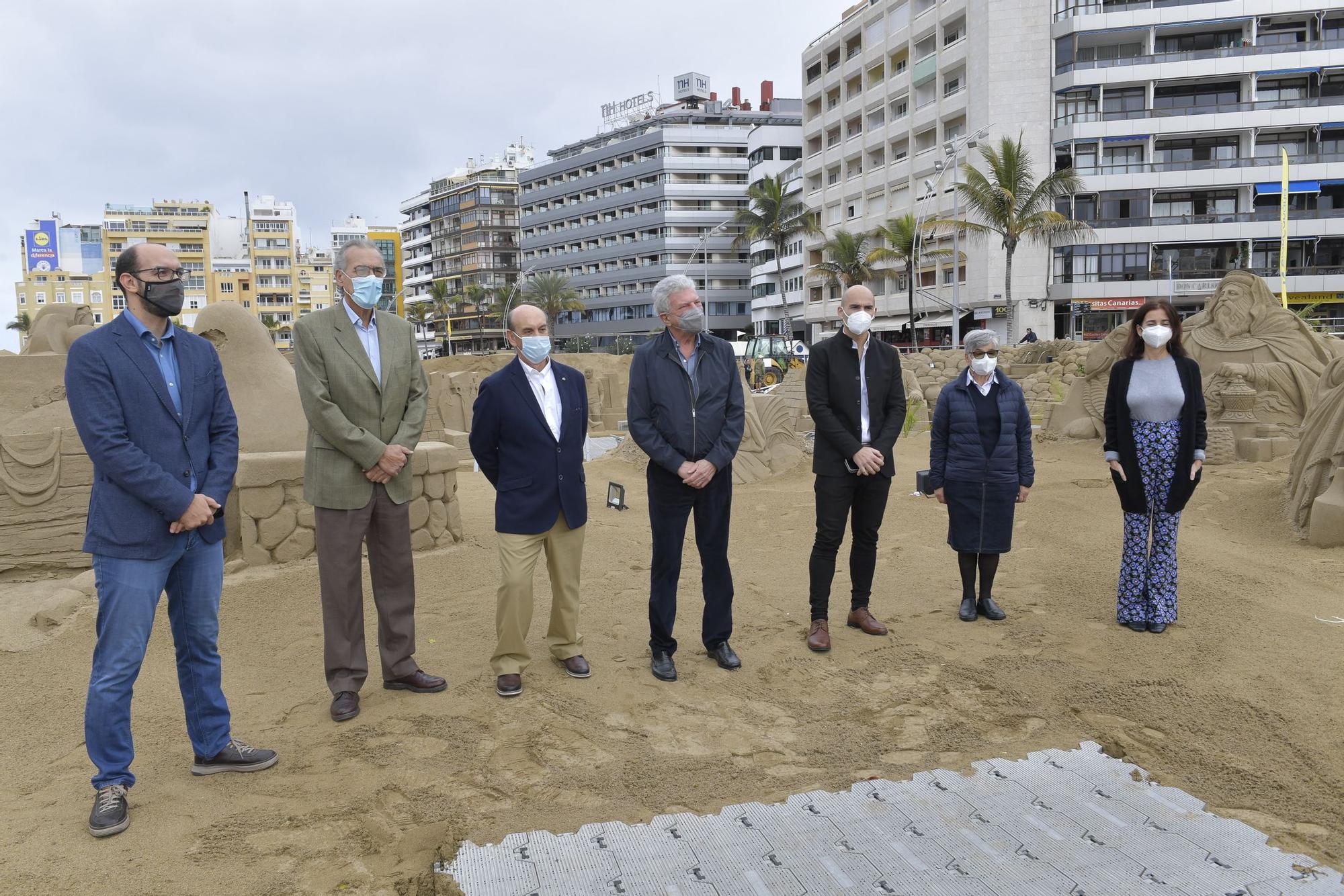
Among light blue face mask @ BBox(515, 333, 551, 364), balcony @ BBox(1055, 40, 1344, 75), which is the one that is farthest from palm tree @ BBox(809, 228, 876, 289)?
light blue face mask @ BBox(515, 333, 551, 364)

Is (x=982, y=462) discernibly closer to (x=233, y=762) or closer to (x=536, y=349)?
(x=536, y=349)

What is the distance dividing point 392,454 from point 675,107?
224 feet

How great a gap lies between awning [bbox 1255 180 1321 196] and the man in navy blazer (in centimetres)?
3958

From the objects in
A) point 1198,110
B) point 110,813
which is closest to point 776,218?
point 1198,110

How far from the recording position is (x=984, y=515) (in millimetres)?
4891

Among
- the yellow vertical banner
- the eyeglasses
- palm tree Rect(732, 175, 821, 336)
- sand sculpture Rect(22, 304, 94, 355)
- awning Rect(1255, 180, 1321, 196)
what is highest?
palm tree Rect(732, 175, 821, 336)

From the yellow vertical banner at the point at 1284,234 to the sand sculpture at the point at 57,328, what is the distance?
2262 cm

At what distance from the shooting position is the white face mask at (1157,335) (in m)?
4.52

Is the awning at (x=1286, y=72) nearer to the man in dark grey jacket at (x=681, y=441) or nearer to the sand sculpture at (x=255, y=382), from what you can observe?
the sand sculpture at (x=255, y=382)

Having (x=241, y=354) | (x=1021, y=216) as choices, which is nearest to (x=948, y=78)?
(x=1021, y=216)

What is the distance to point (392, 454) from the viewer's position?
12.4 feet

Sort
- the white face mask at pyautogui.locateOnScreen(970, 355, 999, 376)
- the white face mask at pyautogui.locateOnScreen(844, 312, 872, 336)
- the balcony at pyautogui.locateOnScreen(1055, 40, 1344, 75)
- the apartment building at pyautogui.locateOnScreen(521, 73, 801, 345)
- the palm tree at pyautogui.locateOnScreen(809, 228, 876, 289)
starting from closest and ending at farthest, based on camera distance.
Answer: the white face mask at pyautogui.locateOnScreen(844, 312, 872, 336) < the white face mask at pyautogui.locateOnScreen(970, 355, 999, 376) < the balcony at pyautogui.locateOnScreen(1055, 40, 1344, 75) < the palm tree at pyautogui.locateOnScreen(809, 228, 876, 289) < the apartment building at pyautogui.locateOnScreen(521, 73, 801, 345)

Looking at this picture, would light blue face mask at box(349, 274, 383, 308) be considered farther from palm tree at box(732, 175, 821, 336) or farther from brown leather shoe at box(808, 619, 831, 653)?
palm tree at box(732, 175, 821, 336)

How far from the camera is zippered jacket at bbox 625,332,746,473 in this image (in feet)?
13.4
